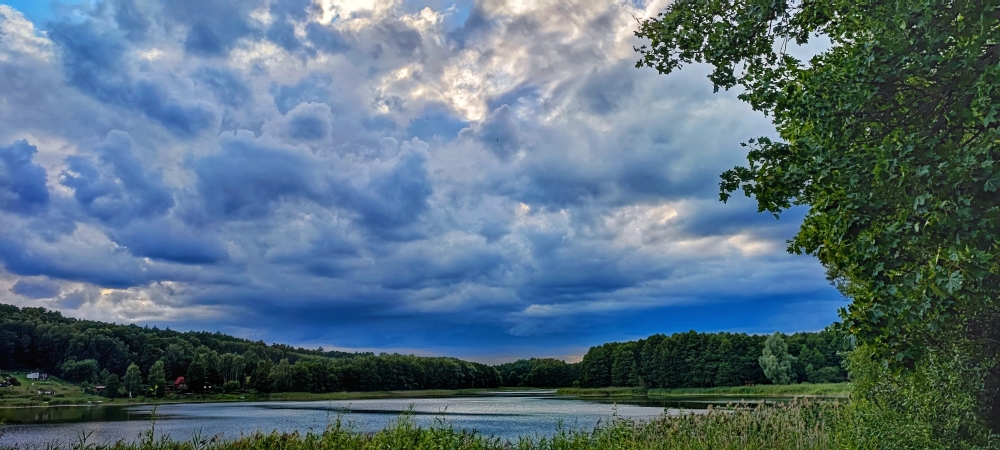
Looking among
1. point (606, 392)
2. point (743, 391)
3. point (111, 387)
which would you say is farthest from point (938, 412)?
point (111, 387)

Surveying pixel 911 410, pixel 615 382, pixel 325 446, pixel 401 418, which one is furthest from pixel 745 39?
pixel 615 382

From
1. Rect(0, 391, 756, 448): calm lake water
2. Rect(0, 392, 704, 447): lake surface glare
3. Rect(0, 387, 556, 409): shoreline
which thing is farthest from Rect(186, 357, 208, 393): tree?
Rect(0, 392, 704, 447): lake surface glare

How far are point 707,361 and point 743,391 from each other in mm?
24233

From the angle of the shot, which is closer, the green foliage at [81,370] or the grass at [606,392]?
the grass at [606,392]

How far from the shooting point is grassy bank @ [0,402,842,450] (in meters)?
10.6

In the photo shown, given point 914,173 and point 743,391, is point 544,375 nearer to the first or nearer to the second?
point 743,391

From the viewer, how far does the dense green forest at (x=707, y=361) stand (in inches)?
3204

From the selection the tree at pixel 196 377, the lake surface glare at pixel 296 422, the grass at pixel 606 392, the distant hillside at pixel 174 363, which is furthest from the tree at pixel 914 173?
the tree at pixel 196 377

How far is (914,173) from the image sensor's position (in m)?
5.11

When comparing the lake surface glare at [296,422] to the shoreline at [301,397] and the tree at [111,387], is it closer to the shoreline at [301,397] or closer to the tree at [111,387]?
the shoreline at [301,397]

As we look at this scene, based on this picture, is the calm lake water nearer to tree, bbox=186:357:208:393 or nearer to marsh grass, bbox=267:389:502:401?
marsh grass, bbox=267:389:502:401

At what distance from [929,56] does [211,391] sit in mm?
120755

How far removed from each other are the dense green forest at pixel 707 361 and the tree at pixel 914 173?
81.9m

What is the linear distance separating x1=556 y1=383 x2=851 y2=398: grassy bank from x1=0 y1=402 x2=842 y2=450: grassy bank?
21.3 m
